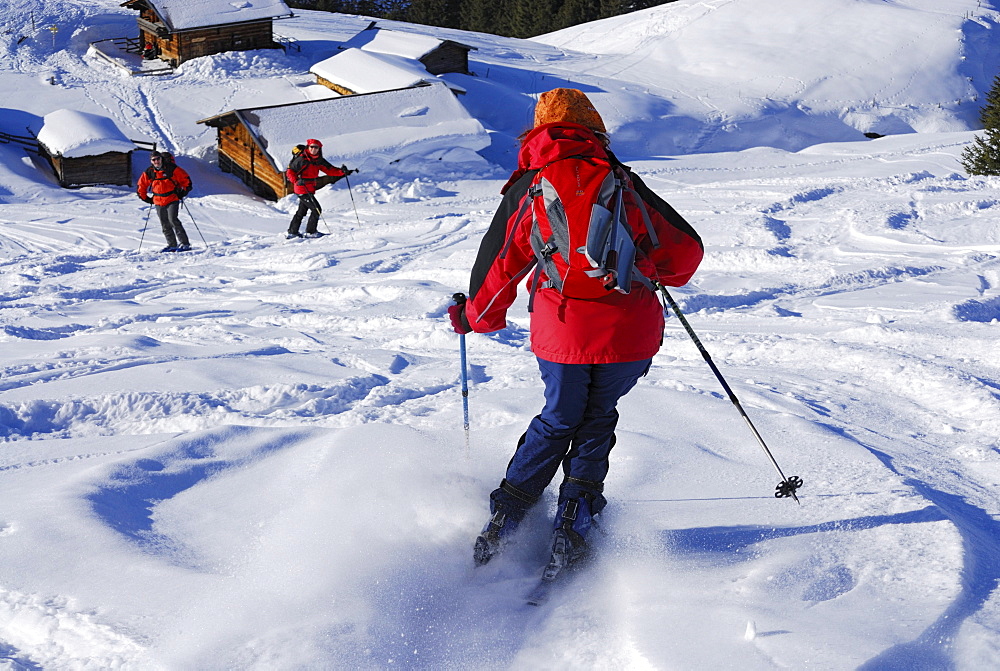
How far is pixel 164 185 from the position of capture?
474 inches

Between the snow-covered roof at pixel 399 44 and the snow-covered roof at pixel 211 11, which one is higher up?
the snow-covered roof at pixel 211 11

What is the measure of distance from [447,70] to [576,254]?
2820cm

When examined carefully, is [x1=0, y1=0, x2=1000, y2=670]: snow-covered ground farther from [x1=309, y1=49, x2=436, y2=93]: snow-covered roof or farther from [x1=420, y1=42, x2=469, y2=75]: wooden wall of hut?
[x1=420, y1=42, x2=469, y2=75]: wooden wall of hut

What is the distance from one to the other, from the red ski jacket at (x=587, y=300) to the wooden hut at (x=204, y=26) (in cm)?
3070

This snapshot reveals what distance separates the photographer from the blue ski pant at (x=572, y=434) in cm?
275

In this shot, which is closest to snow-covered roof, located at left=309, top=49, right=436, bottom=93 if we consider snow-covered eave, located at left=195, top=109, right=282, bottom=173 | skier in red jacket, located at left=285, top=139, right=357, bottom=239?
snow-covered eave, located at left=195, top=109, right=282, bottom=173

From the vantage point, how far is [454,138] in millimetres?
20250

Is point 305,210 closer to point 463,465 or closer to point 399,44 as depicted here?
point 463,465

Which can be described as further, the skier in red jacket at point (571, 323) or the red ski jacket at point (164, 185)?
the red ski jacket at point (164, 185)

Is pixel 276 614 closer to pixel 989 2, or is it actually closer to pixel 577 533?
pixel 577 533

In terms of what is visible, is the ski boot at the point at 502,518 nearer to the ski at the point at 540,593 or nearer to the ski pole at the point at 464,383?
the ski at the point at 540,593

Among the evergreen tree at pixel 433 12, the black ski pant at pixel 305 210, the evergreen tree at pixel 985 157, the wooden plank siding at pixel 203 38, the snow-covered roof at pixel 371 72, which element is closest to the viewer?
the black ski pant at pixel 305 210

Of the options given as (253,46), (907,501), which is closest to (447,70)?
(253,46)

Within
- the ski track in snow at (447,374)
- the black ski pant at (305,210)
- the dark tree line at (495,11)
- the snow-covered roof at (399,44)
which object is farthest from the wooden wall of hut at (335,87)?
the dark tree line at (495,11)
